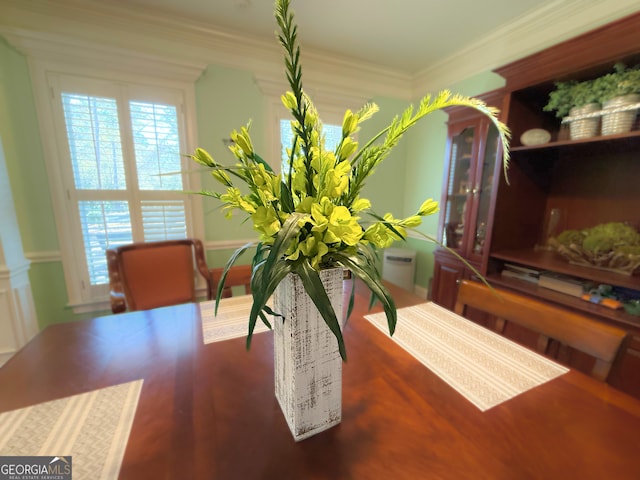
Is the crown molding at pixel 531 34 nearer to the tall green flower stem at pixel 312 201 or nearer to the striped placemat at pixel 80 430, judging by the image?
the tall green flower stem at pixel 312 201

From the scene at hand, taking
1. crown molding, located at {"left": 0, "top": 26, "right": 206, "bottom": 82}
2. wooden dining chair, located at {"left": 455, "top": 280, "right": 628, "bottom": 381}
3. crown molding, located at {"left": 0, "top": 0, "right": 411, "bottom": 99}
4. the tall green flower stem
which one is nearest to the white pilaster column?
crown molding, located at {"left": 0, "top": 26, "right": 206, "bottom": 82}

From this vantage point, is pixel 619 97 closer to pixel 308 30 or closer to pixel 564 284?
pixel 564 284

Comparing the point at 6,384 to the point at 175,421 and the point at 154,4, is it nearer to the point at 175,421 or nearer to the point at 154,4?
the point at 175,421

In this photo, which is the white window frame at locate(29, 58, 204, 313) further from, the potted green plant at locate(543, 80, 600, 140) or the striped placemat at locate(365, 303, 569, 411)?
the potted green plant at locate(543, 80, 600, 140)

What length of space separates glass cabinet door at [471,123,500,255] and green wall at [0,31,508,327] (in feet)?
2.13

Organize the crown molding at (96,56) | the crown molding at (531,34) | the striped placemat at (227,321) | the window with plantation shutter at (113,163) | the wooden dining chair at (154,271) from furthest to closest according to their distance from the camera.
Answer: the window with plantation shutter at (113,163) → the crown molding at (96,56) → the crown molding at (531,34) → the wooden dining chair at (154,271) → the striped placemat at (227,321)

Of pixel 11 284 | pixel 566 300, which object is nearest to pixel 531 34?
pixel 566 300

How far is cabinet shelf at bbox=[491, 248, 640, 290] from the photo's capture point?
1.34 meters

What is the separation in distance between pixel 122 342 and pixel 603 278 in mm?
2219

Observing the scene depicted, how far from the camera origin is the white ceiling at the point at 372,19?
179 cm

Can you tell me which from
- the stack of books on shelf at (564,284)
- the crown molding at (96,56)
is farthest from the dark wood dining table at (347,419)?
the crown molding at (96,56)

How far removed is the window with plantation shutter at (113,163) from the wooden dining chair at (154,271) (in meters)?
0.54

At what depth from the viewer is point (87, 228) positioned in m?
2.01

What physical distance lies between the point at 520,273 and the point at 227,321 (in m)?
1.93
